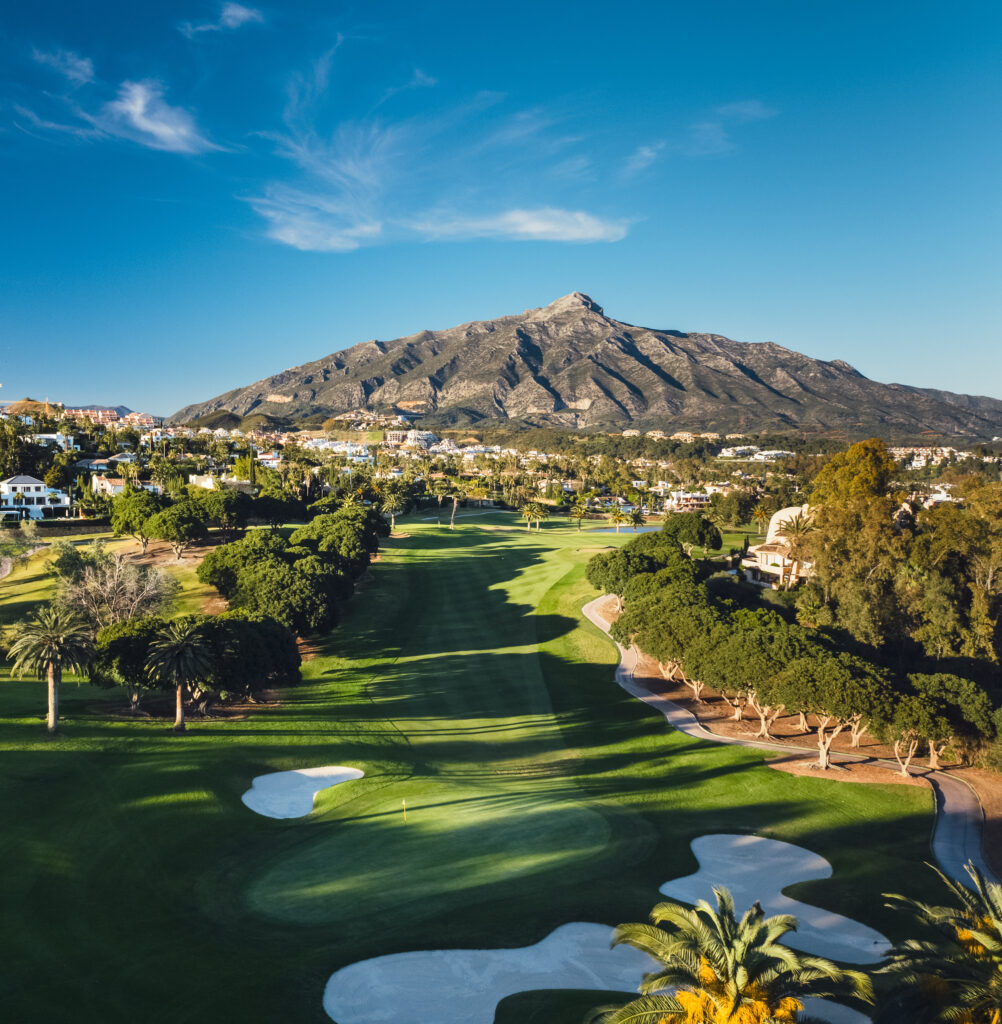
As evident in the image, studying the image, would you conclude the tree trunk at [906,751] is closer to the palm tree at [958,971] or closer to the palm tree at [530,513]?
the palm tree at [958,971]

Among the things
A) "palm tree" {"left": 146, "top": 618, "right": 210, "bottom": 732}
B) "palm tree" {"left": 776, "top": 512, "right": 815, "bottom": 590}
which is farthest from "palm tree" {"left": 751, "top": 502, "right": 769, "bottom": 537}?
"palm tree" {"left": 146, "top": 618, "right": 210, "bottom": 732}

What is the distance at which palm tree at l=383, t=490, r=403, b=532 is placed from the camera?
114625mm

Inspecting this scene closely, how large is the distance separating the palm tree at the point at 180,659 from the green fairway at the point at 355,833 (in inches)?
96.9

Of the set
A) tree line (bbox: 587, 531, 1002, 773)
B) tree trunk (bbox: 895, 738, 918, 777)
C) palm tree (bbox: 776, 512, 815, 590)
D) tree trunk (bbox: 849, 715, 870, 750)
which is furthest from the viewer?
palm tree (bbox: 776, 512, 815, 590)

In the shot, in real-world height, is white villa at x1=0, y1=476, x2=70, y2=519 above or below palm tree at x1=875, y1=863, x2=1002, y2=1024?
above

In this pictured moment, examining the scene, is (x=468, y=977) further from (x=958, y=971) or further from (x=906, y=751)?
(x=906, y=751)

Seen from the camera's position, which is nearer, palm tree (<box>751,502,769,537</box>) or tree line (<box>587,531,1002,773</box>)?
tree line (<box>587,531,1002,773</box>)

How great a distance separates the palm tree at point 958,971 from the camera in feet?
42.1

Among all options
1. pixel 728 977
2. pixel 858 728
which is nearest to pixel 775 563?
pixel 858 728

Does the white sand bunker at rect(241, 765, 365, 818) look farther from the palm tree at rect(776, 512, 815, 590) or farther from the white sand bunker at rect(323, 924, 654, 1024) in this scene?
the palm tree at rect(776, 512, 815, 590)

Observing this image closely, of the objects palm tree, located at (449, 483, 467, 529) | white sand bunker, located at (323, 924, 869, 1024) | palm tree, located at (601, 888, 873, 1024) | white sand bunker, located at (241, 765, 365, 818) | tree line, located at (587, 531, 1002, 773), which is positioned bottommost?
white sand bunker, located at (241, 765, 365, 818)

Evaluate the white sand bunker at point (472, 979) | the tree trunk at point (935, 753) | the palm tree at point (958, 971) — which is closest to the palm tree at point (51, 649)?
the white sand bunker at point (472, 979)

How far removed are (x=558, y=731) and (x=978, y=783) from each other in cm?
2056

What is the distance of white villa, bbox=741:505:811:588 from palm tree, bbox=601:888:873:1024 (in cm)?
6045
